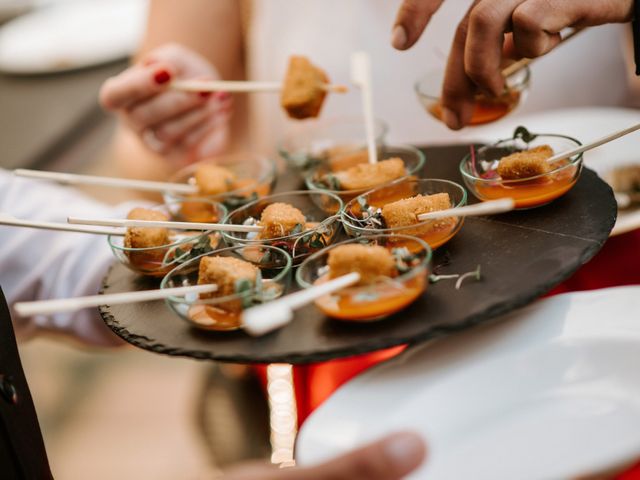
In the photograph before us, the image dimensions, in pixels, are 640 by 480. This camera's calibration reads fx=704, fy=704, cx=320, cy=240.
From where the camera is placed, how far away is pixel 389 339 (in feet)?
3.23

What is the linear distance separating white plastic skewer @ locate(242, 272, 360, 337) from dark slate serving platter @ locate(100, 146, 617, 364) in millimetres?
52

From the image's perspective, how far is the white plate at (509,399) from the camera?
955 mm

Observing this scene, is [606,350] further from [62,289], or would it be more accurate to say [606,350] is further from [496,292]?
[62,289]

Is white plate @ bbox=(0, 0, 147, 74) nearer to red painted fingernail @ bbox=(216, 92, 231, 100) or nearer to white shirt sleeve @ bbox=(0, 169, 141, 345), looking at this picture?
red painted fingernail @ bbox=(216, 92, 231, 100)

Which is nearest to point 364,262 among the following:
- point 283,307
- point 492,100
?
point 283,307

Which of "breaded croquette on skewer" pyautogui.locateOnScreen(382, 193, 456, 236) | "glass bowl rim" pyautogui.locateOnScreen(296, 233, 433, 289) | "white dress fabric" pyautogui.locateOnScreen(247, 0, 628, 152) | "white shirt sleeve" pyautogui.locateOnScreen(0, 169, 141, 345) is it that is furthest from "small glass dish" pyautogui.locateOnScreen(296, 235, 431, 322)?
"white dress fabric" pyautogui.locateOnScreen(247, 0, 628, 152)

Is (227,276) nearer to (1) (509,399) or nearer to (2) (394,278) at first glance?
(2) (394,278)

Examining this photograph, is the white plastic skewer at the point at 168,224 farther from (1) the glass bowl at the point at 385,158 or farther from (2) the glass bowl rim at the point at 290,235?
(1) the glass bowl at the point at 385,158

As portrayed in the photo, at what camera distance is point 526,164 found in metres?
1.27

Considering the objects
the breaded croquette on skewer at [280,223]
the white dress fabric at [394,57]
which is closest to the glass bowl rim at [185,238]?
the breaded croquette on skewer at [280,223]

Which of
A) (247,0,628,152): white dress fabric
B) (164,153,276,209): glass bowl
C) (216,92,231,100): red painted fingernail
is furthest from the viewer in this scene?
(247,0,628,152): white dress fabric

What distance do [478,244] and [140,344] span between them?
→ 0.58 meters

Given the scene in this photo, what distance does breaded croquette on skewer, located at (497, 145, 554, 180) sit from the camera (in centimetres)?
126

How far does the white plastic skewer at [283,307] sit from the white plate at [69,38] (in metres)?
1.98
